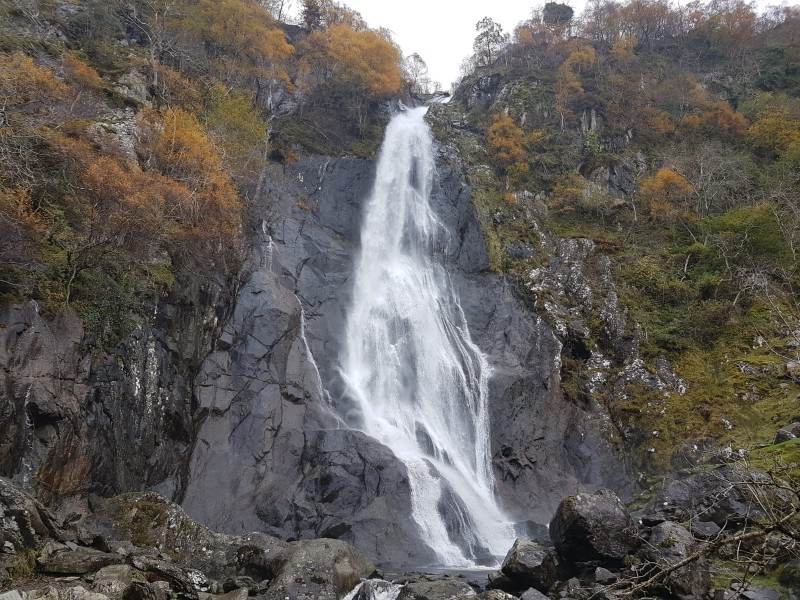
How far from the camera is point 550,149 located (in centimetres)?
3497

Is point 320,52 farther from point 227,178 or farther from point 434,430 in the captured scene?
point 434,430

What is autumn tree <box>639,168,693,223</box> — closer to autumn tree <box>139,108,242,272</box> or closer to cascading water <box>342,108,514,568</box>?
cascading water <box>342,108,514,568</box>

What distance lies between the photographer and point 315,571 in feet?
34.8

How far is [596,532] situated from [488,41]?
4694 centimetres

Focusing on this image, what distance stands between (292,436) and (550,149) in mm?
26897

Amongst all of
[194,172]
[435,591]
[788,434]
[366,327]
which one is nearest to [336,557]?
[435,591]

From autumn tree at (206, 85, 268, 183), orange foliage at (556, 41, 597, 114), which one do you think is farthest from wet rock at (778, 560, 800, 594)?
orange foliage at (556, 41, 597, 114)

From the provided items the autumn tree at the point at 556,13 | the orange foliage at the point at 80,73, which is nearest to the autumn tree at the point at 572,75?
the autumn tree at the point at 556,13

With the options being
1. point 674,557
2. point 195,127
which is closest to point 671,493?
point 674,557

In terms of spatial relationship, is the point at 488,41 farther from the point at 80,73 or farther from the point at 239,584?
the point at 239,584

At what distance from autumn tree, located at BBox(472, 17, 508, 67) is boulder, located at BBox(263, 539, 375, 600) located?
45.6m

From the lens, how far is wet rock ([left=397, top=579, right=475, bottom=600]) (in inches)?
404

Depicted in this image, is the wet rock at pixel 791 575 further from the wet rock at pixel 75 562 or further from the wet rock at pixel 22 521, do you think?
the wet rock at pixel 22 521

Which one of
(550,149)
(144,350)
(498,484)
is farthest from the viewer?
(550,149)
